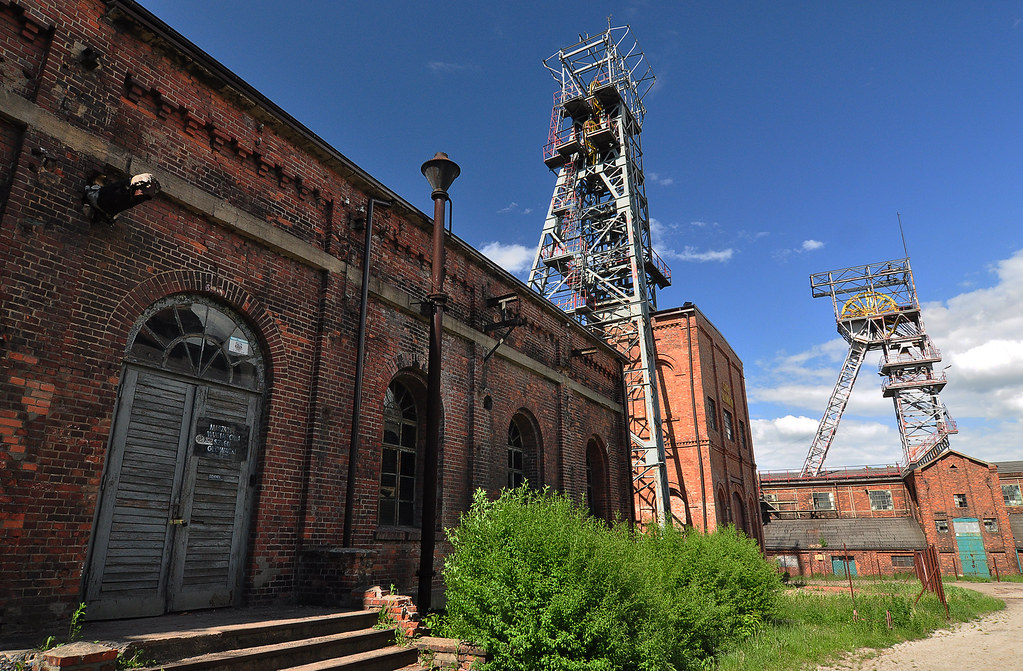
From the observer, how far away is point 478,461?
10781 mm

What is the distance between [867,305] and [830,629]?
45.1 m

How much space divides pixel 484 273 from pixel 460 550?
6779 mm

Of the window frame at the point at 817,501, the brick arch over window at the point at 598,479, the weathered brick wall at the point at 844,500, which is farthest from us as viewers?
the window frame at the point at 817,501

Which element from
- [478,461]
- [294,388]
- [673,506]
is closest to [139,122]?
[294,388]

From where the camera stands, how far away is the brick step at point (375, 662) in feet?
17.2

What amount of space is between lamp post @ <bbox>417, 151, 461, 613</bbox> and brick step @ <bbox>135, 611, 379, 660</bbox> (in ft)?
3.88

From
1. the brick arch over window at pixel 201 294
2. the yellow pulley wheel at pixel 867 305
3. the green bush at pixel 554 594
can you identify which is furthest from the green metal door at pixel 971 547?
the brick arch over window at pixel 201 294

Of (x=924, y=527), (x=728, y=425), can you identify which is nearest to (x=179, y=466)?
(x=728, y=425)

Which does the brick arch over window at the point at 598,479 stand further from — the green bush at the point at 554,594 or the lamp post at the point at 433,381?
the green bush at the point at 554,594

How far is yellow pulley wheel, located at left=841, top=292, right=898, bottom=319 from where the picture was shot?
159 feet

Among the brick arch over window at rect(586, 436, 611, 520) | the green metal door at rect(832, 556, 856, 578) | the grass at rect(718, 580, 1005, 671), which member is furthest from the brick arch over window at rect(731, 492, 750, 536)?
the green metal door at rect(832, 556, 856, 578)

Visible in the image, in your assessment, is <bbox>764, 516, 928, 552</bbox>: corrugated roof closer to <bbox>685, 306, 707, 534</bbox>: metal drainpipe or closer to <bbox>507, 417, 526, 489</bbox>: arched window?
<bbox>685, 306, 707, 534</bbox>: metal drainpipe

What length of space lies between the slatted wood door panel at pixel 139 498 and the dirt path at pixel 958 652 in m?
8.80

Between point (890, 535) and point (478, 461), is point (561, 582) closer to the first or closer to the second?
point (478, 461)
